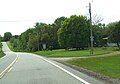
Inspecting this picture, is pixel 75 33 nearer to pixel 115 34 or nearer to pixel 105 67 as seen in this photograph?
pixel 115 34

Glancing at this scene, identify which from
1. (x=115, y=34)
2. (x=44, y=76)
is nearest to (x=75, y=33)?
(x=115, y=34)

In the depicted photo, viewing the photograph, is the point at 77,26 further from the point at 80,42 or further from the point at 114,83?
the point at 114,83

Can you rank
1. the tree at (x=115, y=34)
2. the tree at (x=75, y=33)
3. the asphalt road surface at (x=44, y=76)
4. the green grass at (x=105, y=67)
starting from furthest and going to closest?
the tree at (x=75, y=33), the tree at (x=115, y=34), the green grass at (x=105, y=67), the asphalt road surface at (x=44, y=76)

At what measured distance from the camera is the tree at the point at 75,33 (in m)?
103

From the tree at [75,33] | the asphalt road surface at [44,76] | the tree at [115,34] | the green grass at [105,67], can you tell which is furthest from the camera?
the tree at [75,33]

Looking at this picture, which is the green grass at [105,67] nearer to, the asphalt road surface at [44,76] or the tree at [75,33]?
the asphalt road surface at [44,76]

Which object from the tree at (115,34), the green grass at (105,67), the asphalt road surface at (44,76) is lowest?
the asphalt road surface at (44,76)

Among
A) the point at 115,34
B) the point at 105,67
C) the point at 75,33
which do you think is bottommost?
the point at 105,67

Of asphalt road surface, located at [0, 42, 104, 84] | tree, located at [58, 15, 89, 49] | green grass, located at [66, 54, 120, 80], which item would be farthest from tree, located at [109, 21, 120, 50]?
asphalt road surface, located at [0, 42, 104, 84]

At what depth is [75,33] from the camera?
10450 cm

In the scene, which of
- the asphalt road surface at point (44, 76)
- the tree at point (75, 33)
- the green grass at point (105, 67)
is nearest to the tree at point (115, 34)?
the tree at point (75, 33)

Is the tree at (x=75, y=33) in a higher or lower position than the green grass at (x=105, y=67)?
higher

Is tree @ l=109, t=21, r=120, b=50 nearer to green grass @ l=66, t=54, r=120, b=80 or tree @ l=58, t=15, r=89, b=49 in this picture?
tree @ l=58, t=15, r=89, b=49

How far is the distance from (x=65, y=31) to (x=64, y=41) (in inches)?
125
